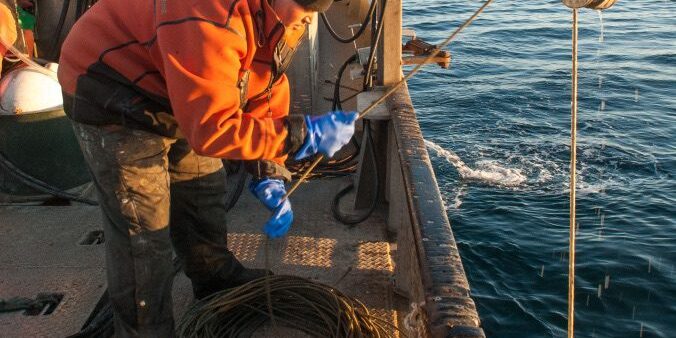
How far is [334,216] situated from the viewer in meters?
4.32

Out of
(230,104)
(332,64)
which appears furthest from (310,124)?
(332,64)

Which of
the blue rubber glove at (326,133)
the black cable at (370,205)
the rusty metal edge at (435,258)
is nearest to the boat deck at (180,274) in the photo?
the black cable at (370,205)

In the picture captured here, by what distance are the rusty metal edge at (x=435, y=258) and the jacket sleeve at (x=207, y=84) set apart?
0.73 meters

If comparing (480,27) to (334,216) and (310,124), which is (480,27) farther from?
(310,124)

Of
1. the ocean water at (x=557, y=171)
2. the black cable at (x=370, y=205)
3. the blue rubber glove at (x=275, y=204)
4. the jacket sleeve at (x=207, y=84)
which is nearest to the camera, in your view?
the jacket sleeve at (x=207, y=84)

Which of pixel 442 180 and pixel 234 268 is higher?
pixel 234 268

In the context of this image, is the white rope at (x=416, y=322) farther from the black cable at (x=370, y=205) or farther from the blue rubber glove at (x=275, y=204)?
the black cable at (x=370, y=205)

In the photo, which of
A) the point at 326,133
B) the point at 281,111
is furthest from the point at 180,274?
the point at 326,133

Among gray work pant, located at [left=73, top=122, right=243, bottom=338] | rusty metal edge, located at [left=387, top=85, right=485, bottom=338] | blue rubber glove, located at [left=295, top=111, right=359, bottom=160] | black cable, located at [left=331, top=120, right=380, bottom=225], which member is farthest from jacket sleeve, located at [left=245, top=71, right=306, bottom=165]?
black cable, located at [left=331, top=120, right=380, bottom=225]

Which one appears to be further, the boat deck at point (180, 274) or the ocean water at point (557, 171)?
the ocean water at point (557, 171)

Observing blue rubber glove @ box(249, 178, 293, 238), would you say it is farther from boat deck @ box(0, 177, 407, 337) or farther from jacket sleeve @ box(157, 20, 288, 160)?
boat deck @ box(0, 177, 407, 337)

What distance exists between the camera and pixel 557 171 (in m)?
7.67

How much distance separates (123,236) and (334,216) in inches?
73.8

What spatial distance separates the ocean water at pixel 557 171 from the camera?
17.5ft
